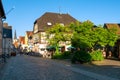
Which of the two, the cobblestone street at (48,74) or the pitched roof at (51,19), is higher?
the pitched roof at (51,19)

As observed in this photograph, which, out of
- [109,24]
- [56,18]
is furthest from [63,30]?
[56,18]

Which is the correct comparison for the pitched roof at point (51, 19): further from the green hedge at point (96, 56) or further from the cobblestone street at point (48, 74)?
the cobblestone street at point (48, 74)

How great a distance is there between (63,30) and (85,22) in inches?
527

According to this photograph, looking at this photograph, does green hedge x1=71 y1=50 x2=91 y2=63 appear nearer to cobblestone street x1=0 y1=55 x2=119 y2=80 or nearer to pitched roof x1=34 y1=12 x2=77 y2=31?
cobblestone street x1=0 y1=55 x2=119 y2=80

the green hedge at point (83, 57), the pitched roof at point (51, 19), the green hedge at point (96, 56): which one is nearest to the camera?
the green hedge at point (83, 57)

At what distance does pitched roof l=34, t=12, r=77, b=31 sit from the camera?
316ft

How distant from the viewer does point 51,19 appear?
323 feet

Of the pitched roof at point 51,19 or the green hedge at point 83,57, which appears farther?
the pitched roof at point 51,19

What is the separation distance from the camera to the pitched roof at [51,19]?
96250mm

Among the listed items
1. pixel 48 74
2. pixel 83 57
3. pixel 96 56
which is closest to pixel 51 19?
pixel 96 56

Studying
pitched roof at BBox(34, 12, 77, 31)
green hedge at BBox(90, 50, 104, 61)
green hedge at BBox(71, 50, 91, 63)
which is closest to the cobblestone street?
green hedge at BBox(71, 50, 91, 63)

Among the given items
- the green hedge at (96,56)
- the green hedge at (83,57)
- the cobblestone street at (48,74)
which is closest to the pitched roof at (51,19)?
the green hedge at (96,56)

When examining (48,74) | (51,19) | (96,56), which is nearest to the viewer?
(48,74)

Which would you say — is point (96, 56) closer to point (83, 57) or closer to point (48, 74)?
point (83, 57)
